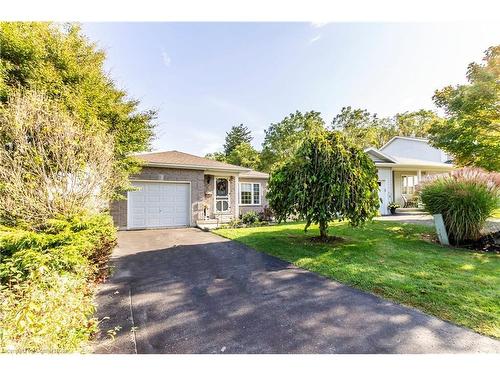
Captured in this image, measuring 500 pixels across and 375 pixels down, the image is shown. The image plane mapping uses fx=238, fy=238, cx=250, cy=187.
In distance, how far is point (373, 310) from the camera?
11.5 feet

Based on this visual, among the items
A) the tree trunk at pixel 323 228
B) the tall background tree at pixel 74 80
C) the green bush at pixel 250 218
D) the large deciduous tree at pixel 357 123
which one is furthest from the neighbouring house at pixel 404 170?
the tall background tree at pixel 74 80

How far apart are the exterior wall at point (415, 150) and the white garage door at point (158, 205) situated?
80.4 ft

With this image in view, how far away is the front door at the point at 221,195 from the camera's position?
1373 centimetres

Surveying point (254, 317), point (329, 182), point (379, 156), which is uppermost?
point (379, 156)

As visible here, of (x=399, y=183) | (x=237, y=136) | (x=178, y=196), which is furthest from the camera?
(x=237, y=136)

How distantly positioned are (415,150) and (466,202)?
843 inches

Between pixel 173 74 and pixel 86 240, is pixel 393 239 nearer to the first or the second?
pixel 86 240

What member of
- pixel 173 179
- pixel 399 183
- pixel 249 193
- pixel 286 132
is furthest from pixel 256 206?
pixel 286 132

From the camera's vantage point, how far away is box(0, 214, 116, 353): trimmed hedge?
7.51 feet

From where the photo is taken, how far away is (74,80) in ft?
25.0

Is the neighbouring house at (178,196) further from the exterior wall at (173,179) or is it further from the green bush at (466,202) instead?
the green bush at (466,202)

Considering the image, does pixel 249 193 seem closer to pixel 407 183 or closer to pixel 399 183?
pixel 399 183

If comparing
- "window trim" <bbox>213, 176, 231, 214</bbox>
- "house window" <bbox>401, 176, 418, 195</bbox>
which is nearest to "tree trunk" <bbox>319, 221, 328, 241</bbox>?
"window trim" <bbox>213, 176, 231, 214</bbox>

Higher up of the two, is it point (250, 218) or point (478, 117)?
point (478, 117)
